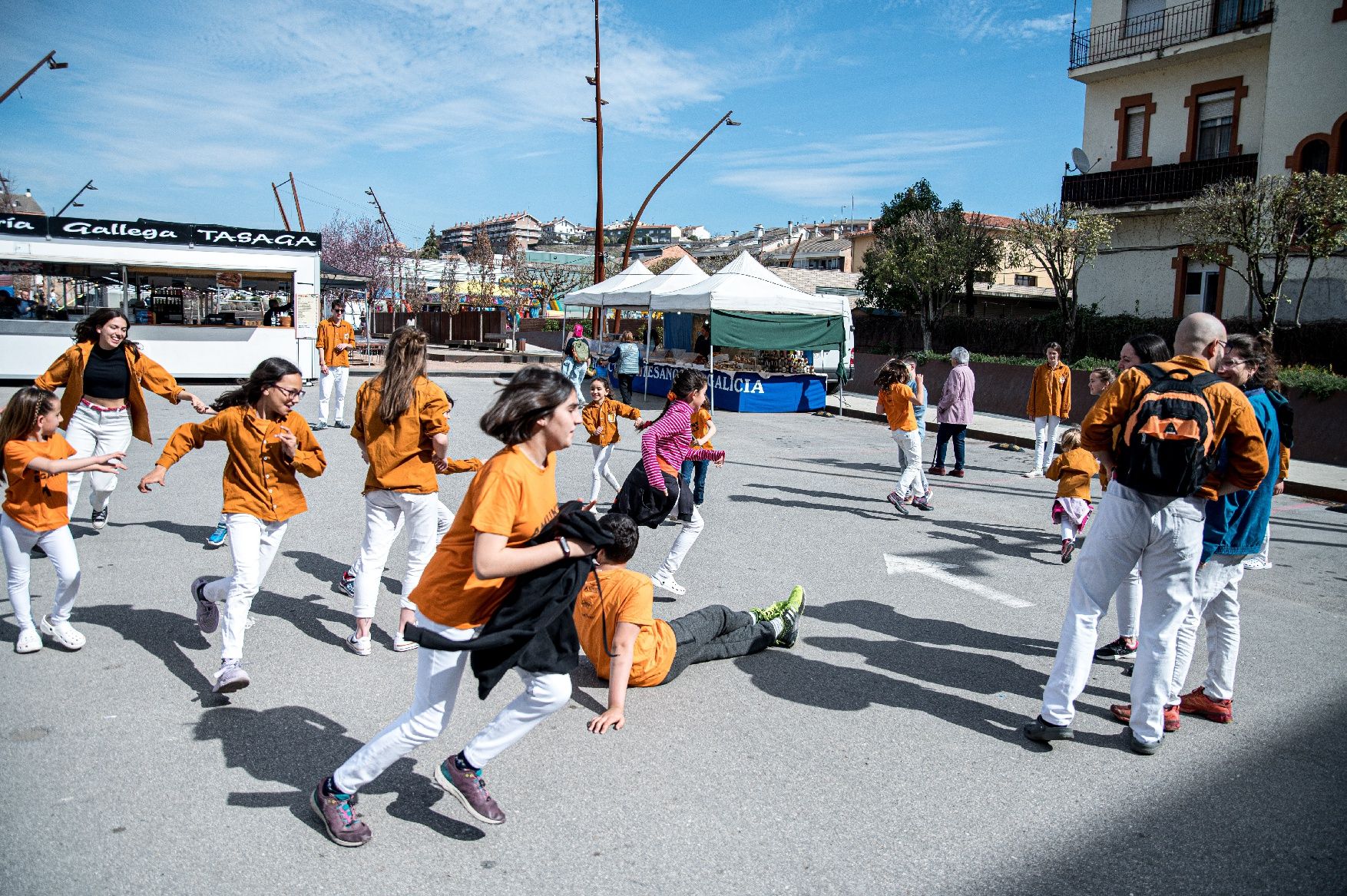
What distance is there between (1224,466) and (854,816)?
7.15 feet

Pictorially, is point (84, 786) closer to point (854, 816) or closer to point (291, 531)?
point (854, 816)

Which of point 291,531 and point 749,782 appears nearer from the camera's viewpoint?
point 749,782

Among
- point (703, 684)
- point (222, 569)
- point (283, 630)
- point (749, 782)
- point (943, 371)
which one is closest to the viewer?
point (749, 782)

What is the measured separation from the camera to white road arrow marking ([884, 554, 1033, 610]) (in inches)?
247

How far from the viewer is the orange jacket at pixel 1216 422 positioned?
12.5 ft

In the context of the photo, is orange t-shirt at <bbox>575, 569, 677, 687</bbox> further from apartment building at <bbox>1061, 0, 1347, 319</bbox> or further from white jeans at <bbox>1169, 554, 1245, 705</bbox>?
apartment building at <bbox>1061, 0, 1347, 319</bbox>

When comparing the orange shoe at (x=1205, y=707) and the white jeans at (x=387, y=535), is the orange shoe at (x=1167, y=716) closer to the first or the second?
the orange shoe at (x=1205, y=707)

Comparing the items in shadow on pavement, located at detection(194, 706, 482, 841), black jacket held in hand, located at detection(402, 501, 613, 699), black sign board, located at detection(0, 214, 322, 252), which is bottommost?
shadow on pavement, located at detection(194, 706, 482, 841)

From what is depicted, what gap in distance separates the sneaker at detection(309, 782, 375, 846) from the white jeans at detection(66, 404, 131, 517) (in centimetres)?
494

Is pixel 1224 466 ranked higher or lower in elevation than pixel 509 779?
higher

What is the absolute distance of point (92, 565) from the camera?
20.6ft

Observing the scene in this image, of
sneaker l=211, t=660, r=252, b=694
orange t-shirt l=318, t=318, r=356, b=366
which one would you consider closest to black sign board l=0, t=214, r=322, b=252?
orange t-shirt l=318, t=318, r=356, b=366

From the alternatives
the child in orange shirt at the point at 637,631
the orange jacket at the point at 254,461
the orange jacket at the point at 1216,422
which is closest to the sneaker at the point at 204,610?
the orange jacket at the point at 254,461

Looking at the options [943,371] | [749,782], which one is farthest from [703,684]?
[943,371]
